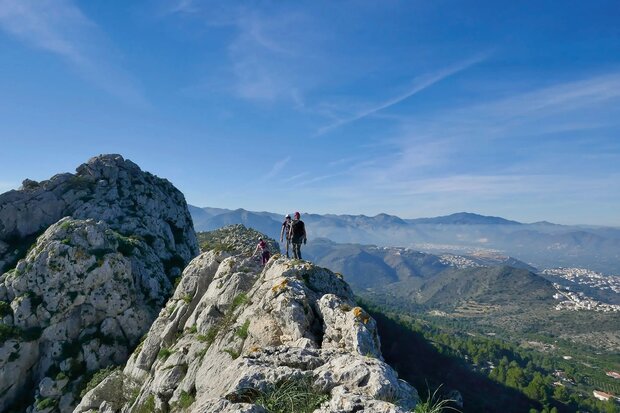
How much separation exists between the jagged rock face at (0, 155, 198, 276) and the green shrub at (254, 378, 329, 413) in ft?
150

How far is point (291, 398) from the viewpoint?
9.51 meters

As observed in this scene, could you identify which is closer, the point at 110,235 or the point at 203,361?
the point at 203,361

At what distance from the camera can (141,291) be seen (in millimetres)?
43062

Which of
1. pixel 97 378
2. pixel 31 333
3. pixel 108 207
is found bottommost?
pixel 97 378

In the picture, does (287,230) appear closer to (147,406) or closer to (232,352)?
(232,352)

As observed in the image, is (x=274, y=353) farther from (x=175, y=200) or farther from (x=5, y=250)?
(x=175, y=200)

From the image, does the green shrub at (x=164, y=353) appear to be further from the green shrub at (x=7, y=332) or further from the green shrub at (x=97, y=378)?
the green shrub at (x=7, y=332)

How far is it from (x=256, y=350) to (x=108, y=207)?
193 feet

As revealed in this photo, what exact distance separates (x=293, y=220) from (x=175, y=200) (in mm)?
51828

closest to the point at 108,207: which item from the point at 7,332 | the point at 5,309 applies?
the point at 5,309

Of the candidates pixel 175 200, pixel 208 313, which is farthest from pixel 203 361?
pixel 175 200

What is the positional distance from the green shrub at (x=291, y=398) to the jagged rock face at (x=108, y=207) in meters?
45.8

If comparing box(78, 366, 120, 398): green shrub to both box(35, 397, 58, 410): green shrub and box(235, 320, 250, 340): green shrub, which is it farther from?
box(235, 320, 250, 340): green shrub

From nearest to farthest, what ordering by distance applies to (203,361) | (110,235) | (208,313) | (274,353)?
(274,353), (203,361), (208,313), (110,235)
